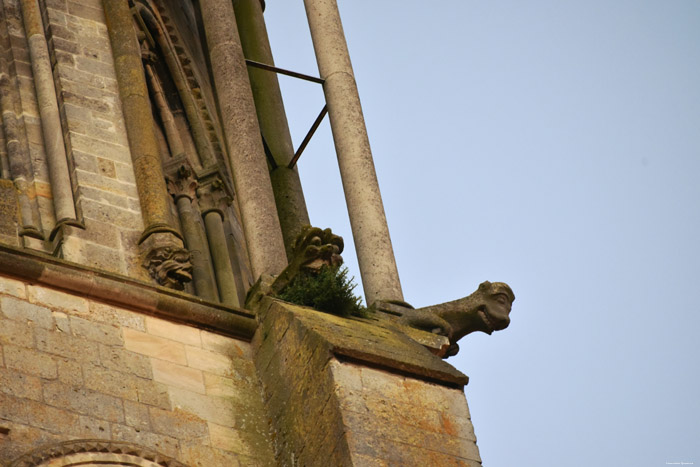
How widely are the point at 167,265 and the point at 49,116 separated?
6.08 ft

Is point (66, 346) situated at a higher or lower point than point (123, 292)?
lower

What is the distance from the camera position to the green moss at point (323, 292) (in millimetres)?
13031

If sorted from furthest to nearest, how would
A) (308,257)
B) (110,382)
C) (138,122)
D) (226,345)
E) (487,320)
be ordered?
(138,122) → (487,320) → (308,257) → (226,345) → (110,382)

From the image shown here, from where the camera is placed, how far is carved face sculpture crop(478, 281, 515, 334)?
552 inches

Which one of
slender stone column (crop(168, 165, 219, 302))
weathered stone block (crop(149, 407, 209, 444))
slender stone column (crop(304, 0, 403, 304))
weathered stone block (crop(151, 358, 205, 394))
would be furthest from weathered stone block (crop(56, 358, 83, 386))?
slender stone column (crop(168, 165, 219, 302))

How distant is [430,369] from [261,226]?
241 cm

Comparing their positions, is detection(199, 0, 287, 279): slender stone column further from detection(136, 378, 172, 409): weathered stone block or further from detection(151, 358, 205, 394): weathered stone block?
detection(136, 378, 172, 409): weathered stone block

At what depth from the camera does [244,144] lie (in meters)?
14.8

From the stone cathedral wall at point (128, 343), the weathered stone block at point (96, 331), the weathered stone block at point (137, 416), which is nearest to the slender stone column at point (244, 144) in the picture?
the stone cathedral wall at point (128, 343)

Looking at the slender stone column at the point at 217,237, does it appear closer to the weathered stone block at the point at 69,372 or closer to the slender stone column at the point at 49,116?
the slender stone column at the point at 49,116

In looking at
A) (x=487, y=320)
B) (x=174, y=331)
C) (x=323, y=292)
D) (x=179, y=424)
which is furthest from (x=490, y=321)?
(x=179, y=424)

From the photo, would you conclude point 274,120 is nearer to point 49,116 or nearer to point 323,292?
point 49,116

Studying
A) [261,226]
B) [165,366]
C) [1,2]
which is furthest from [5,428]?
[1,2]

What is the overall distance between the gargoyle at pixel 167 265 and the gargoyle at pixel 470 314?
5.46 feet
